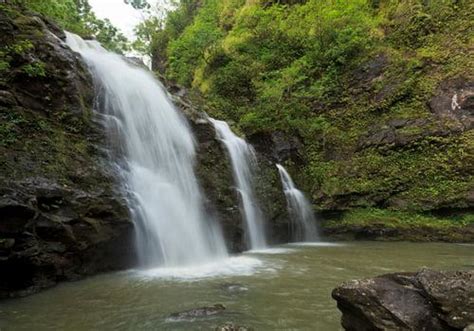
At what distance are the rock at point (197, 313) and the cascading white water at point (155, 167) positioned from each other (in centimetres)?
325

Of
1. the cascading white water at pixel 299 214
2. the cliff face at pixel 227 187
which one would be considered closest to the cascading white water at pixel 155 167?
the cliff face at pixel 227 187

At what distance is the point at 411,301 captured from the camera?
345 centimetres

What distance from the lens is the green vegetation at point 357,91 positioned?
1311 centimetres

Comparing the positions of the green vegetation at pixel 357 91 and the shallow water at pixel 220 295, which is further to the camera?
the green vegetation at pixel 357 91

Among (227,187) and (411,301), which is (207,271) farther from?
(411,301)

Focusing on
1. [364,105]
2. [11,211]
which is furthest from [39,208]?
[364,105]

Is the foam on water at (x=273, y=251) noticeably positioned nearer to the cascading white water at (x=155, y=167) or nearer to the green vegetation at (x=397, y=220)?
the cascading white water at (x=155, y=167)

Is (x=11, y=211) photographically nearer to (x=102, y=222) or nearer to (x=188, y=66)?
(x=102, y=222)

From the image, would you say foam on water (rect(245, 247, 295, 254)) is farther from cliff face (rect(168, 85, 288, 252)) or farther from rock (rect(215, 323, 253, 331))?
rock (rect(215, 323, 253, 331))

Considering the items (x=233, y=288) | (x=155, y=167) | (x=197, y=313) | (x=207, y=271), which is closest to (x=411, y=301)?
(x=197, y=313)

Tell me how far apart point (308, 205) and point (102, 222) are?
8.24m

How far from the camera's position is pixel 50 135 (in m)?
7.27

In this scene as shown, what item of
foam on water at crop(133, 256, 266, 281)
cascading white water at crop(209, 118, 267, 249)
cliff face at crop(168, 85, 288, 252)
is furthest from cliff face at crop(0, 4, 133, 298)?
cascading white water at crop(209, 118, 267, 249)

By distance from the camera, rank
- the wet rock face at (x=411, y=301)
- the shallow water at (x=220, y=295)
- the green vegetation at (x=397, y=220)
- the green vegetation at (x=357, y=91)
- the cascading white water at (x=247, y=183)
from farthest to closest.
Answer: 1. the green vegetation at (x=357, y=91)
2. the green vegetation at (x=397, y=220)
3. the cascading white water at (x=247, y=183)
4. the shallow water at (x=220, y=295)
5. the wet rock face at (x=411, y=301)
